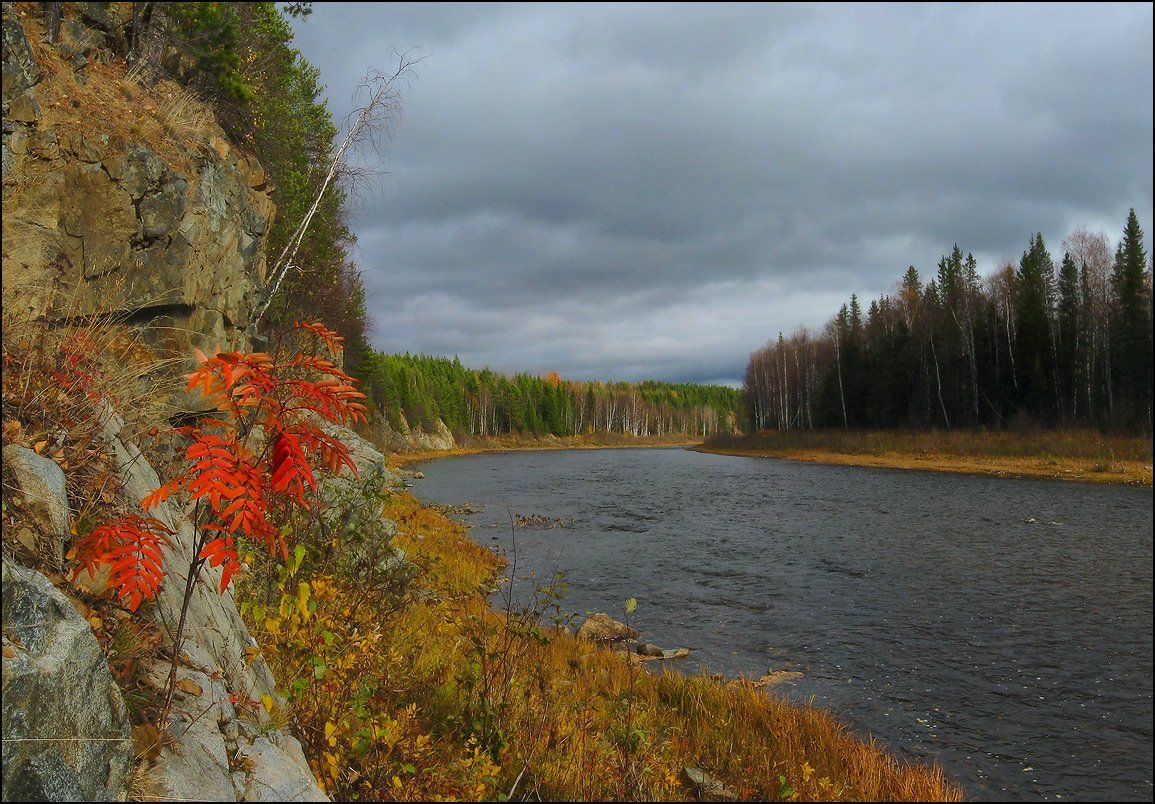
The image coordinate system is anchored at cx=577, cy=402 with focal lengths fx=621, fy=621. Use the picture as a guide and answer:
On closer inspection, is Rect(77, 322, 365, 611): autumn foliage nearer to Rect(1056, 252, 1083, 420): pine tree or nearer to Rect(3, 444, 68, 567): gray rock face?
Rect(3, 444, 68, 567): gray rock face

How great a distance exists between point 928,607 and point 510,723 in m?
10.4

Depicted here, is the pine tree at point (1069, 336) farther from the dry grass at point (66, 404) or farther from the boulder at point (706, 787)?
the dry grass at point (66, 404)

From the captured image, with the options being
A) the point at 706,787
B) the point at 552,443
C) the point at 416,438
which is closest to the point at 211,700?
the point at 706,787

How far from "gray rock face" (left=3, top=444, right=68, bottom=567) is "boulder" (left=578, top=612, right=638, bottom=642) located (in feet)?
26.0

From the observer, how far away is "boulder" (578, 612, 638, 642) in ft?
33.6

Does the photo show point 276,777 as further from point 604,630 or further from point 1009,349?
point 1009,349

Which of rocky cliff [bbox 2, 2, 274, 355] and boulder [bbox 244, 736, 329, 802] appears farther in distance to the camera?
rocky cliff [bbox 2, 2, 274, 355]

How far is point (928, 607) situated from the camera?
12234 millimetres

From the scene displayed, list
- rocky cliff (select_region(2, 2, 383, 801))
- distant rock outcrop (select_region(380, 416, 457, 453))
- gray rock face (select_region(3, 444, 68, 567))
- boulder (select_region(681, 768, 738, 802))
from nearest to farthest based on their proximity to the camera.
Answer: rocky cliff (select_region(2, 2, 383, 801))
gray rock face (select_region(3, 444, 68, 567))
boulder (select_region(681, 768, 738, 802))
distant rock outcrop (select_region(380, 416, 457, 453))

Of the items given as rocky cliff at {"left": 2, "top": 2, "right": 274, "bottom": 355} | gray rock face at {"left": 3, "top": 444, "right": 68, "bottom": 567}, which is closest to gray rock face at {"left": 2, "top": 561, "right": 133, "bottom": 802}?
gray rock face at {"left": 3, "top": 444, "right": 68, "bottom": 567}

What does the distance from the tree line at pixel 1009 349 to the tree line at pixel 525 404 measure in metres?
53.9

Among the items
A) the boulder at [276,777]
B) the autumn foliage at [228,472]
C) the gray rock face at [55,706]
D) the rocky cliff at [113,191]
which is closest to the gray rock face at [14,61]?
the rocky cliff at [113,191]

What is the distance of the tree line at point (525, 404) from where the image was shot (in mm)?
88438

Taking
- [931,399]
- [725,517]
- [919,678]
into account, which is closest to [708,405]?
[931,399]
